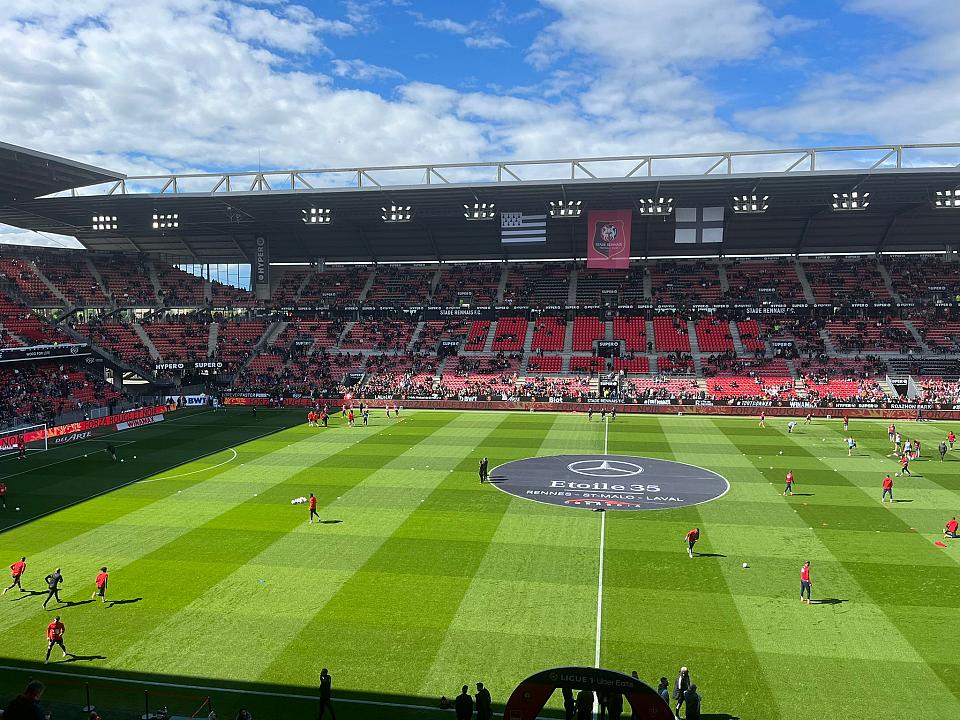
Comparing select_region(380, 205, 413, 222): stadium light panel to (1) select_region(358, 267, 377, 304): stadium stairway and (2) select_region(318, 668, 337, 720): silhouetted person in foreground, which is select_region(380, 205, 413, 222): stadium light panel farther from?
(2) select_region(318, 668, 337, 720): silhouetted person in foreground

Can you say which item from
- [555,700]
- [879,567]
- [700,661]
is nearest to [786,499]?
[879,567]

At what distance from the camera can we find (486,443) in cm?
4238

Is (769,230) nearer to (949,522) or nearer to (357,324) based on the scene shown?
(357,324)

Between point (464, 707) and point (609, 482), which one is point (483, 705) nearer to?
point (464, 707)

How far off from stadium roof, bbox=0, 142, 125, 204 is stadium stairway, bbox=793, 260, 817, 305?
70288 millimetres

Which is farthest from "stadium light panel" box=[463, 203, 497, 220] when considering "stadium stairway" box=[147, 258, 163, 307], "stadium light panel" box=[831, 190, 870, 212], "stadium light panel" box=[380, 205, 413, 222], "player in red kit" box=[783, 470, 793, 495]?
"stadium stairway" box=[147, 258, 163, 307]

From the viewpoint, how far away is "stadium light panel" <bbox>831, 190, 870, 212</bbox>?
57562 mm

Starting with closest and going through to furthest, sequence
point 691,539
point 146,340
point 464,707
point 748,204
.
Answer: point 464,707 → point 691,539 → point 748,204 → point 146,340

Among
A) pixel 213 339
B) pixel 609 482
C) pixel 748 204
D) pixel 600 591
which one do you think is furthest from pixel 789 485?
pixel 213 339

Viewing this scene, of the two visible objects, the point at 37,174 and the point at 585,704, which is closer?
the point at 585,704

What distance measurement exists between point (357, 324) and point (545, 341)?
22.4 meters

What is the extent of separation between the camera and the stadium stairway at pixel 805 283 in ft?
240

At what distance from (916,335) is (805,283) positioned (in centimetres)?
1288

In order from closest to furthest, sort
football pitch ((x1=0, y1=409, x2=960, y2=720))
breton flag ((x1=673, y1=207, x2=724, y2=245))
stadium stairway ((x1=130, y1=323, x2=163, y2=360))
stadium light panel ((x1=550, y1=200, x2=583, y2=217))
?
football pitch ((x1=0, y1=409, x2=960, y2=720)), stadium light panel ((x1=550, y1=200, x2=583, y2=217)), breton flag ((x1=673, y1=207, x2=724, y2=245)), stadium stairway ((x1=130, y1=323, x2=163, y2=360))
